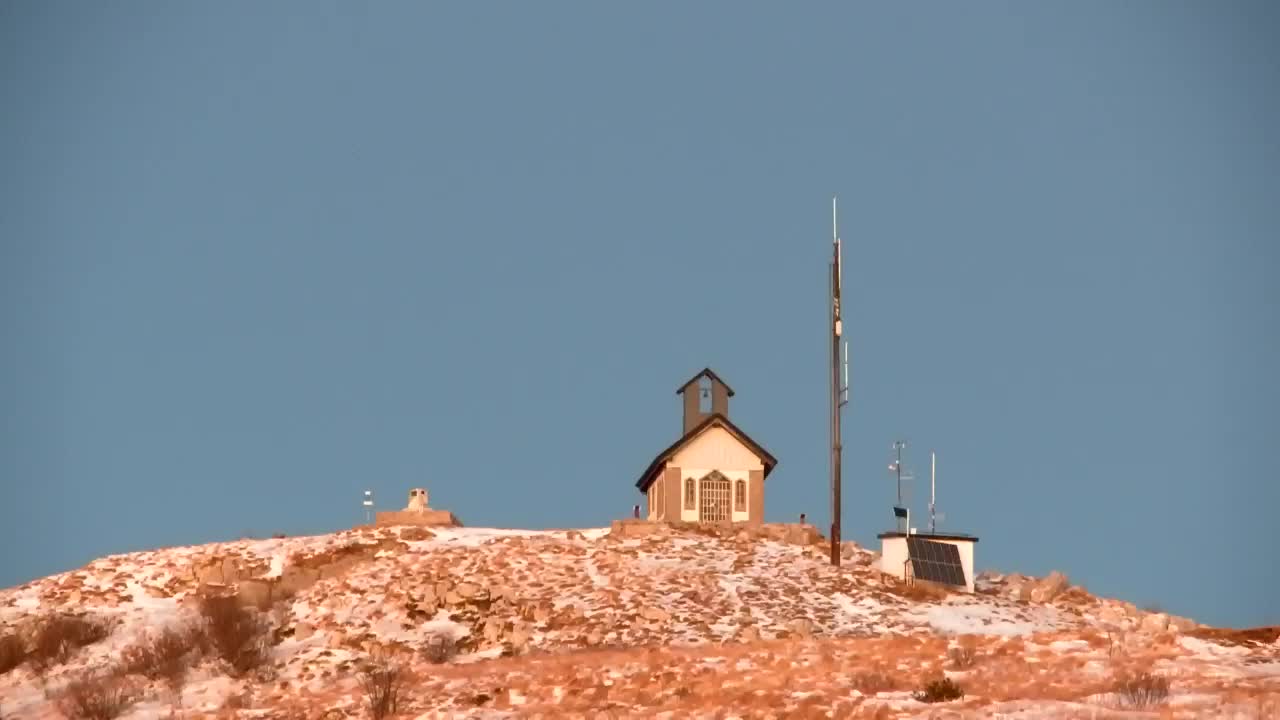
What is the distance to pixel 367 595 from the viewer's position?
39625 mm

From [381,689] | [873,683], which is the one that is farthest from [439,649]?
[873,683]

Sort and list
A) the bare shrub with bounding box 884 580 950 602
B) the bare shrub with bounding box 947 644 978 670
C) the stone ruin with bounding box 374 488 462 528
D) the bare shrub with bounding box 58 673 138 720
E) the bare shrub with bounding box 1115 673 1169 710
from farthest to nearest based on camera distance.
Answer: the stone ruin with bounding box 374 488 462 528, the bare shrub with bounding box 884 580 950 602, the bare shrub with bounding box 58 673 138 720, the bare shrub with bounding box 947 644 978 670, the bare shrub with bounding box 1115 673 1169 710

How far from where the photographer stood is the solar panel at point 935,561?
140 ft

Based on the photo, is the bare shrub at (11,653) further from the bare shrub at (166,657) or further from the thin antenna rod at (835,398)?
the thin antenna rod at (835,398)

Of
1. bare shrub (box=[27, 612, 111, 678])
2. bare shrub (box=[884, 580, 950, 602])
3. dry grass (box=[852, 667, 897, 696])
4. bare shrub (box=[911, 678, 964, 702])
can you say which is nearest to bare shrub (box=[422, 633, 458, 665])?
bare shrub (box=[27, 612, 111, 678])

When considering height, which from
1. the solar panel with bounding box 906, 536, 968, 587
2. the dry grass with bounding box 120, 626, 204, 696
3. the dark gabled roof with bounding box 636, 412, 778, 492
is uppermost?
the dark gabled roof with bounding box 636, 412, 778, 492

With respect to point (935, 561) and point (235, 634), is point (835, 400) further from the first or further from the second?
point (235, 634)

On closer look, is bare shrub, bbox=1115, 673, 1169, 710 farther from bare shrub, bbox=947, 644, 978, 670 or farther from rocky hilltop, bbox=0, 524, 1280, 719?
bare shrub, bbox=947, 644, 978, 670

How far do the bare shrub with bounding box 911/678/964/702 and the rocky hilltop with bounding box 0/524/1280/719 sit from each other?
0.04 meters

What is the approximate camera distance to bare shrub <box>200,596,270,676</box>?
33.2 metres

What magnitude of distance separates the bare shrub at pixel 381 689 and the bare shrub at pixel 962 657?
36.6ft

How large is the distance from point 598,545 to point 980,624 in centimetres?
1382

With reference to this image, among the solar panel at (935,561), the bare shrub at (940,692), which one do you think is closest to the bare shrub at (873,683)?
the bare shrub at (940,692)

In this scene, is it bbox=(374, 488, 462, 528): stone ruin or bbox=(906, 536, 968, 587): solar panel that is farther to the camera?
bbox=(374, 488, 462, 528): stone ruin
